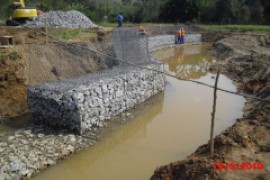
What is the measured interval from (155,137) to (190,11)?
33.3m

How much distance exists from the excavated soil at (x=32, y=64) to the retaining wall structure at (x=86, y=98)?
4.30ft

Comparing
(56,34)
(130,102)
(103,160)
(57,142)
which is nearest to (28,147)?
(57,142)

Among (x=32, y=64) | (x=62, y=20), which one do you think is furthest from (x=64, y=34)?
(x=32, y=64)

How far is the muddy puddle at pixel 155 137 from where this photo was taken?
841 centimetres

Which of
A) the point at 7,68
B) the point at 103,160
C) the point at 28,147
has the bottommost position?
the point at 103,160

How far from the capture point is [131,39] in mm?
15227

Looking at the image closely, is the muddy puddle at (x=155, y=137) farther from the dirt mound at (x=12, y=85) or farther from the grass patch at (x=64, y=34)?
the grass patch at (x=64, y=34)

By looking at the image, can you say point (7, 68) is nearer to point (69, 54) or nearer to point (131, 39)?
point (69, 54)

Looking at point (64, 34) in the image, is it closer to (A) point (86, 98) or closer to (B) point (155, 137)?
(A) point (86, 98)

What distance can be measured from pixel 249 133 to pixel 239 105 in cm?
576
